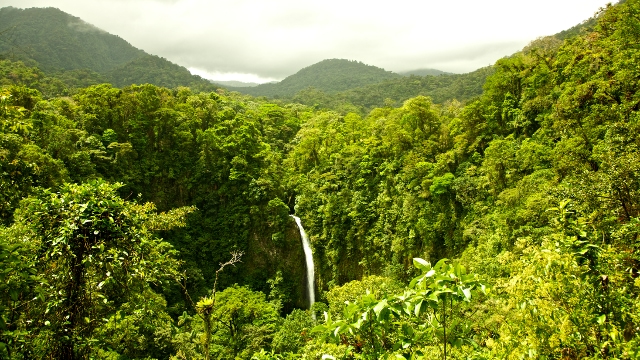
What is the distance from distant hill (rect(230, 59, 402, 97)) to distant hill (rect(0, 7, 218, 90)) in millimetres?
43522

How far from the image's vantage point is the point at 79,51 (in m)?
89.7

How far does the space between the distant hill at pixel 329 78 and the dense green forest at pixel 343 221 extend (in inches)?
3875

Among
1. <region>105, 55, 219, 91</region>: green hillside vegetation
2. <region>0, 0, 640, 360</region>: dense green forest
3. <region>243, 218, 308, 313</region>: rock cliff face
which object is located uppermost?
<region>105, 55, 219, 91</region>: green hillside vegetation

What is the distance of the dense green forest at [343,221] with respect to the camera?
8.79ft

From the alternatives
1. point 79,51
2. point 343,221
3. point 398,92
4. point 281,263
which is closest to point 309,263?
point 281,263

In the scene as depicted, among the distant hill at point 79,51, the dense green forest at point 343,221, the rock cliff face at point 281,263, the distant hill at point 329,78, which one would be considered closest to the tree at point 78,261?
the dense green forest at point 343,221

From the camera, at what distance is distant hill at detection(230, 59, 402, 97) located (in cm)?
13000

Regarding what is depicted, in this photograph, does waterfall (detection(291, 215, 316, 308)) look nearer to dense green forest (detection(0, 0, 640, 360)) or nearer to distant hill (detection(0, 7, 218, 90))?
dense green forest (detection(0, 0, 640, 360))

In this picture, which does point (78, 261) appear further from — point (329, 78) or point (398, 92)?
point (329, 78)

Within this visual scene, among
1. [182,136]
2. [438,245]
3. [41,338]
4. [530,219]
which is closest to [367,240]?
[438,245]

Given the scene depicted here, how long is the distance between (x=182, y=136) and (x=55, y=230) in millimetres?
23561

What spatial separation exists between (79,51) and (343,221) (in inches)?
4087

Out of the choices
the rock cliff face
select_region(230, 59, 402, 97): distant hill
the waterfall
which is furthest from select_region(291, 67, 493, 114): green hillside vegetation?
select_region(230, 59, 402, 97): distant hill

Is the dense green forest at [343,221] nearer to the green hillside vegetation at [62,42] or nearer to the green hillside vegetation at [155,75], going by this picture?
the green hillside vegetation at [155,75]
